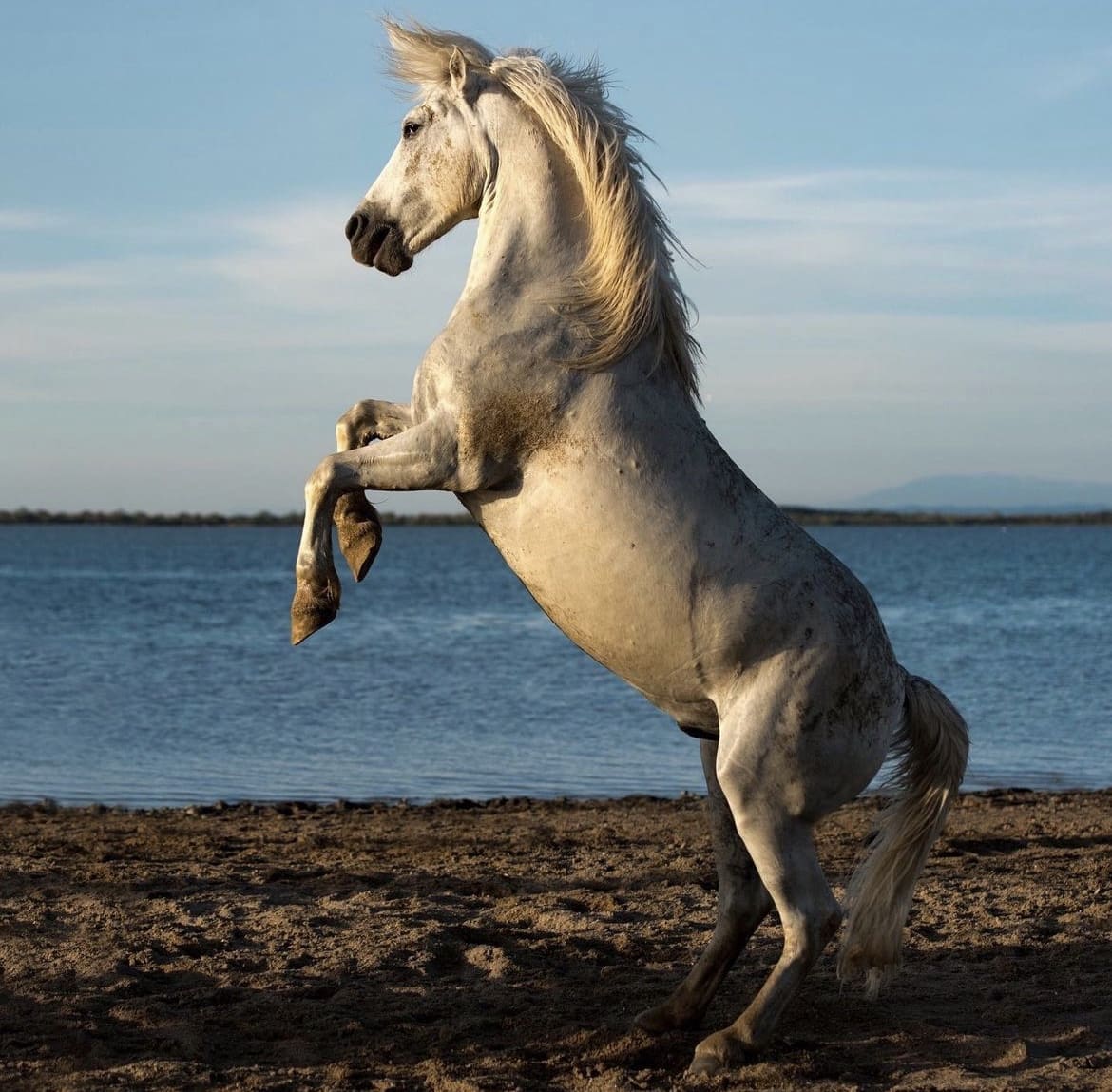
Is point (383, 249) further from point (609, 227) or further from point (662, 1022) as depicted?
point (662, 1022)

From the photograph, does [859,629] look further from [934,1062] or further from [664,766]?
[664,766]

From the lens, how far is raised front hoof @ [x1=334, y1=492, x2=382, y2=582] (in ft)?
15.0

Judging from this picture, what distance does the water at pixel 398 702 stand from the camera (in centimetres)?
1302

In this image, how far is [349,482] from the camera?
4.27 meters

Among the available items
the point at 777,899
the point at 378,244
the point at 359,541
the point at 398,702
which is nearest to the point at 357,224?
the point at 378,244

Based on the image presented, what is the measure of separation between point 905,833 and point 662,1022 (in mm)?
965

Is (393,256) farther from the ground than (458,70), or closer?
closer

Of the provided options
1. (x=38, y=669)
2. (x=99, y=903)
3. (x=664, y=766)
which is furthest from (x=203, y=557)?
(x=99, y=903)

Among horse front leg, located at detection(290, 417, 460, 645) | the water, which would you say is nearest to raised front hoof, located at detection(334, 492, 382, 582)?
horse front leg, located at detection(290, 417, 460, 645)

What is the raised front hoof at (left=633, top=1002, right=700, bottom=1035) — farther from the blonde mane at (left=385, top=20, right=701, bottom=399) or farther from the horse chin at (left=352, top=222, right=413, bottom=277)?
the horse chin at (left=352, top=222, right=413, bottom=277)

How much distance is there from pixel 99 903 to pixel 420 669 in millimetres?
17426

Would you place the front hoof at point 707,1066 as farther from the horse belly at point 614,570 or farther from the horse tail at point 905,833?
the horse belly at point 614,570

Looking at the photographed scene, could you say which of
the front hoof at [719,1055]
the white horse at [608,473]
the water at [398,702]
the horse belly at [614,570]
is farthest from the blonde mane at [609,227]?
the water at [398,702]

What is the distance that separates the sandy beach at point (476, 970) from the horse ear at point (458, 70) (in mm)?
2827
